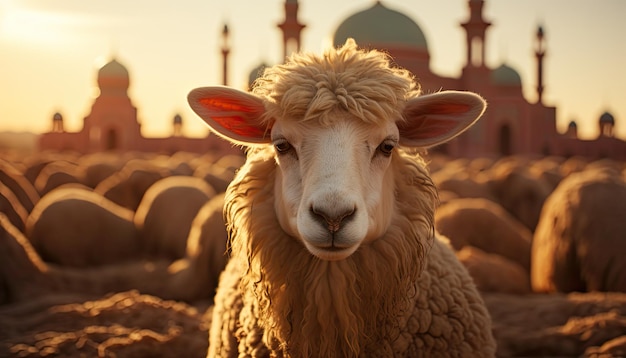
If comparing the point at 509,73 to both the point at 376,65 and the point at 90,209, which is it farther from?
the point at 376,65

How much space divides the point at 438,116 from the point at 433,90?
34992 millimetres

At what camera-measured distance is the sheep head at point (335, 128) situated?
2459 millimetres

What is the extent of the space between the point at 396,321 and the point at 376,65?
103 centimetres

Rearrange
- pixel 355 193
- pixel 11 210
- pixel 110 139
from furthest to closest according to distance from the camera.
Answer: pixel 110 139
pixel 11 210
pixel 355 193

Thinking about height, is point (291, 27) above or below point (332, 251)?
above

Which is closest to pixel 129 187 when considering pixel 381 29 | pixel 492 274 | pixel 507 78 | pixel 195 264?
pixel 195 264

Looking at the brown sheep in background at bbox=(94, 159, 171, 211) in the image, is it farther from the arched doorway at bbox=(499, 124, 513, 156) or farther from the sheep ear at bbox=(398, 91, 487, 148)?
the arched doorway at bbox=(499, 124, 513, 156)

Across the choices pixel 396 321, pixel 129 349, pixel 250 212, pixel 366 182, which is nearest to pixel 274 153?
pixel 250 212

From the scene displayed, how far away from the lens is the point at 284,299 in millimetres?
2844

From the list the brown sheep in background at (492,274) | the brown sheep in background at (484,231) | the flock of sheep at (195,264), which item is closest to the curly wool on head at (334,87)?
the flock of sheep at (195,264)

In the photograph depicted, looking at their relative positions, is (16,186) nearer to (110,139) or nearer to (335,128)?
(335,128)

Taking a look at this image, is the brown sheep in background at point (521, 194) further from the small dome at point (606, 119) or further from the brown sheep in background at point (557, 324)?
the small dome at point (606, 119)

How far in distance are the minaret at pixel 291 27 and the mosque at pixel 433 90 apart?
0.05 meters

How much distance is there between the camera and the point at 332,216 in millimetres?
2379
